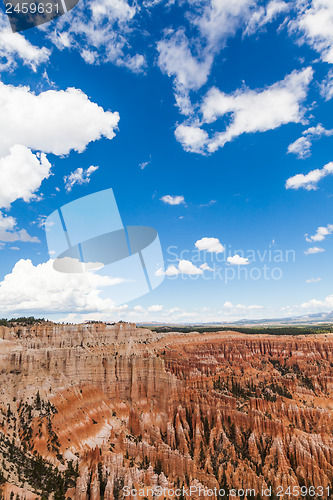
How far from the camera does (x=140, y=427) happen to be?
52.8 meters

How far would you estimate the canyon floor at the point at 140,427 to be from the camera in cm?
3588

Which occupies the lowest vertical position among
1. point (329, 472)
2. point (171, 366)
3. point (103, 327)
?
point (329, 472)

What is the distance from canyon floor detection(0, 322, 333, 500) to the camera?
3588 centimetres

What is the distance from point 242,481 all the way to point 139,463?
13893mm

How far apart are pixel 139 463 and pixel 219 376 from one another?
3840cm

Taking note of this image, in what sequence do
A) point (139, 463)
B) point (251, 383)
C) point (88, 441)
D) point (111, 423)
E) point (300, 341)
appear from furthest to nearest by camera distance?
point (300, 341)
point (251, 383)
point (111, 423)
point (88, 441)
point (139, 463)

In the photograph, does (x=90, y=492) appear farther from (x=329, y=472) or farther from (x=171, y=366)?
(x=171, y=366)

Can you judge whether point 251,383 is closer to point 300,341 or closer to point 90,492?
point 300,341

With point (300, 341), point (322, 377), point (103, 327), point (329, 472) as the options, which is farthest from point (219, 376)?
point (300, 341)

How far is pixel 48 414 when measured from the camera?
43188 mm

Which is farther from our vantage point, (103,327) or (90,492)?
(103,327)

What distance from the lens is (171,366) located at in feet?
276

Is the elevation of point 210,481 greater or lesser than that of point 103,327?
lesser

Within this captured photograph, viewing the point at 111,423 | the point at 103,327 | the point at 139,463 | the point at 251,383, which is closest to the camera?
the point at 139,463
